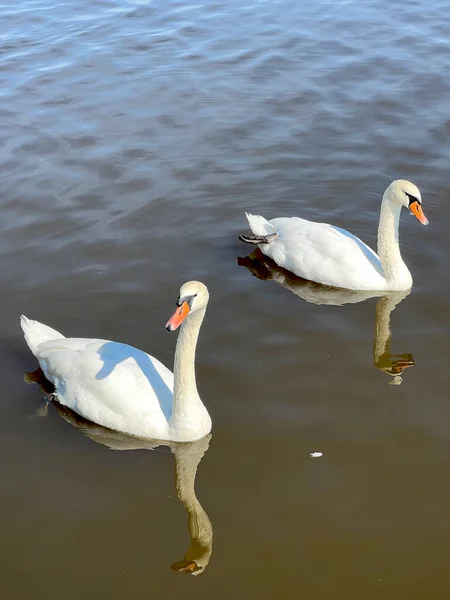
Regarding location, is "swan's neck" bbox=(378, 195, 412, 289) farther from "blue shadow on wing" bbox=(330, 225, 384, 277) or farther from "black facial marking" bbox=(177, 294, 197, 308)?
"black facial marking" bbox=(177, 294, 197, 308)

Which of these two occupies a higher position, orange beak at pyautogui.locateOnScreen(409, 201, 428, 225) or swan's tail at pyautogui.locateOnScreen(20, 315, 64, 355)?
orange beak at pyautogui.locateOnScreen(409, 201, 428, 225)

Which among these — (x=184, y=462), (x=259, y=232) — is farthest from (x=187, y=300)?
(x=259, y=232)

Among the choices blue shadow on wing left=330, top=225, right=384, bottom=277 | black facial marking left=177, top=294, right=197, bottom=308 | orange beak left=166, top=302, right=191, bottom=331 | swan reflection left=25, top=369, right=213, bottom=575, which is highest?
black facial marking left=177, top=294, right=197, bottom=308

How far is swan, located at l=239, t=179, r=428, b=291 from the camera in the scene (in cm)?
999

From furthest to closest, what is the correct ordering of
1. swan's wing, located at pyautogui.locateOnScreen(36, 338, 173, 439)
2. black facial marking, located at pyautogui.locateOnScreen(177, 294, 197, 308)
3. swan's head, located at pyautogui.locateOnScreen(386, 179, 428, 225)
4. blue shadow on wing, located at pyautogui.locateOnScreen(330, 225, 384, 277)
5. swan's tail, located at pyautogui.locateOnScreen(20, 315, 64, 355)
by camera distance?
blue shadow on wing, located at pyautogui.locateOnScreen(330, 225, 384, 277) < swan's head, located at pyautogui.locateOnScreen(386, 179, 428, 225) < swan's tail, located at pyautogui.locateOnScreen(20, 315, 64, 355) < swan's wing, located at pyautogui.locateOnScreen(36, 338, 173, 439) < black facial marking, located at pyautogui.locateOnScreen(177, 294, 197, 308)

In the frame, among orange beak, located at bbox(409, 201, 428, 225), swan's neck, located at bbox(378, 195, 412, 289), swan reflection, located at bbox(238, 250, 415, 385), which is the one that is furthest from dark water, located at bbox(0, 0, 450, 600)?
A: orange beak, located at bbox(409, 201, 428, 225)

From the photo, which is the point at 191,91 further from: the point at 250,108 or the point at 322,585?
the point at 322,585

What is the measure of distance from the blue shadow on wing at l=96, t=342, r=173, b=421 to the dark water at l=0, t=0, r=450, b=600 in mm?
524

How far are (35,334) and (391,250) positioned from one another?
14.6 feet

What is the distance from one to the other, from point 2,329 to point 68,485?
9.23ft

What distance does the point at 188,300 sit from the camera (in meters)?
6.82

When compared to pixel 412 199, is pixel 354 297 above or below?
below

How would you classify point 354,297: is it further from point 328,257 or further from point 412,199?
point 412,199

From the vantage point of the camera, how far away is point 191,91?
53.9 feet
